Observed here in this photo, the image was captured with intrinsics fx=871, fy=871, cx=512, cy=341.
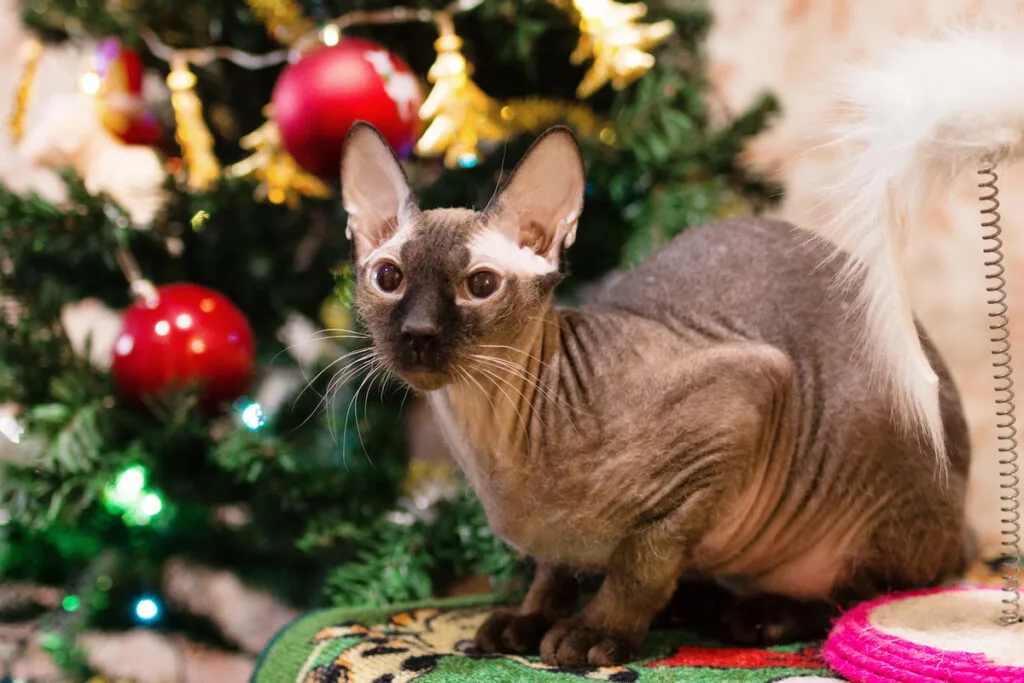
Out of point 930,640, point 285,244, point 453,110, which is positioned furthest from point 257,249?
point 930,640

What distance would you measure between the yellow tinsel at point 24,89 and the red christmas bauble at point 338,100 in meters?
Answer: 0.48

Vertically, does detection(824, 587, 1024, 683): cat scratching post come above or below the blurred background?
below

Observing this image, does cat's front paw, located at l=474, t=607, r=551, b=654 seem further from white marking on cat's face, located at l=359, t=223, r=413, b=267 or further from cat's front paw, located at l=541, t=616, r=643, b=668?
white marking on cat's face, located at l=359, t=223, r=413, b=267

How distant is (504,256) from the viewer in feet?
2.66

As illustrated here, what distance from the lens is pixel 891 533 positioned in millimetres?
918

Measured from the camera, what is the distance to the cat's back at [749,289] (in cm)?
94

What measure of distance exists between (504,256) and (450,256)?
0.18 feet

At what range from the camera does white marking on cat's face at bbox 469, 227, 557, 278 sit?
2.62 feet

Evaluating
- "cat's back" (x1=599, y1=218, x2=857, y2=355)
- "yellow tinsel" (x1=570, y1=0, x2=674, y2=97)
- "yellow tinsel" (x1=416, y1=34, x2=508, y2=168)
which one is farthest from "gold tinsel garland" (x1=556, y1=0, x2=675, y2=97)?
"cat's back" (x1=599, y1=218, x2=857, y2=355)

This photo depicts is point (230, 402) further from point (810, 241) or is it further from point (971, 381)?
point (971, 381)

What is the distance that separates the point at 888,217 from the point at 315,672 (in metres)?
0.68

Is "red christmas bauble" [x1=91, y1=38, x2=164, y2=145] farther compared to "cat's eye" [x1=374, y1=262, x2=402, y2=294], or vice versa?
"red christmas bauble" [x1=91, y1=38, x2=164, y2=145]

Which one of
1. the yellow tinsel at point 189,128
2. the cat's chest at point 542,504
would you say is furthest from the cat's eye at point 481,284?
the yellow tinsel at point 189,128

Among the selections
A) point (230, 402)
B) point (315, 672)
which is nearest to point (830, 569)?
point (315, 672)
